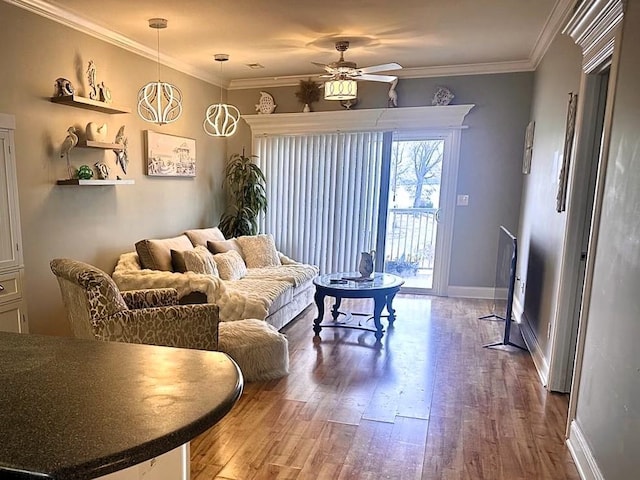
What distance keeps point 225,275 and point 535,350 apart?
112 inches

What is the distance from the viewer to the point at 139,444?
844 mm

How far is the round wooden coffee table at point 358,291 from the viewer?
386cm

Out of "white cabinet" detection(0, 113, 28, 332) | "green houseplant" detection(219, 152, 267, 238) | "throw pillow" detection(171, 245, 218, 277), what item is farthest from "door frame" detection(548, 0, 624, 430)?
"green houseplant" detection(219, 152, 267, 238)

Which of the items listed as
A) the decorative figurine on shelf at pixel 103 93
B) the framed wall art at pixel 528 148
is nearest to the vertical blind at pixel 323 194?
the framed wall art at pixel 528 148

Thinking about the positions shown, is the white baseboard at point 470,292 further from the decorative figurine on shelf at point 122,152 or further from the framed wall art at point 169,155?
the decorative figurine on shelf at point 122,152

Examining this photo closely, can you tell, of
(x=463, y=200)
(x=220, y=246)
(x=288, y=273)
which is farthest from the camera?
(x=463, y=200)

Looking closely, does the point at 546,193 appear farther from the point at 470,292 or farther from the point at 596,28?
the point at 470,292

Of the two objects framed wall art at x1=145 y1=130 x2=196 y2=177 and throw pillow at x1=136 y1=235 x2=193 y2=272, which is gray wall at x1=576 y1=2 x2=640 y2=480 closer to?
throw pillow at x1=136 y1=235 x2=193 y2=272

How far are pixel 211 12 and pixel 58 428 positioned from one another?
3295mm

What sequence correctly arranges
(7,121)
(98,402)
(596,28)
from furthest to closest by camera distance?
(7,121)
(596,28)
(98,402)

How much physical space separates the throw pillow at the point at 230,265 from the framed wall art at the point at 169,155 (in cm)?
111

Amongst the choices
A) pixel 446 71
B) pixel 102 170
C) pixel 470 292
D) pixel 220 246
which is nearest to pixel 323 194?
pixel 220 246

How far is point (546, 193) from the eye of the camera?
367 centimetres

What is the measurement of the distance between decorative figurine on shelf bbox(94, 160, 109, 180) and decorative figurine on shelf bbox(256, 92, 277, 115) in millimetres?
2445
